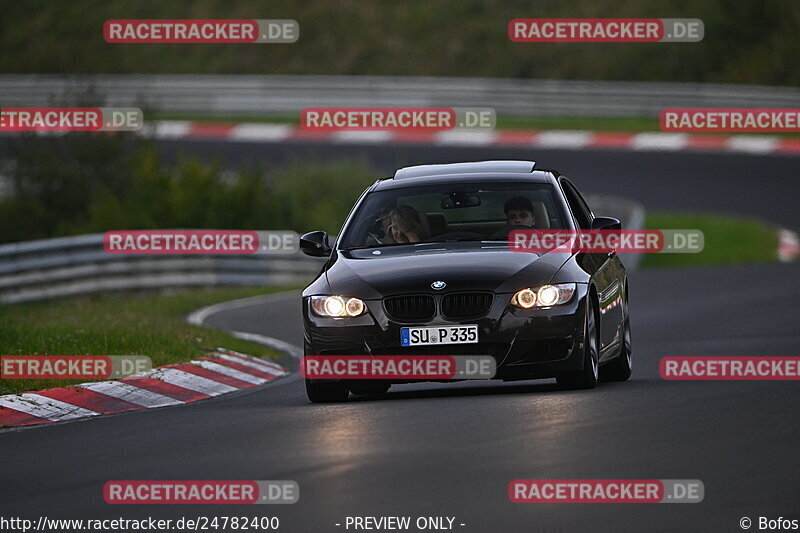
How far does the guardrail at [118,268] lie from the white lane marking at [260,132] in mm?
16097

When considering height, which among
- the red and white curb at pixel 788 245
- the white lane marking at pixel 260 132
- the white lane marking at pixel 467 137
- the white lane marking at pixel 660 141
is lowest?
the red and white curb at pixel 788 245

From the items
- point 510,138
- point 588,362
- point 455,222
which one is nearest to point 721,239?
point 510,138

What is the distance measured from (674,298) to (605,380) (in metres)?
10.0

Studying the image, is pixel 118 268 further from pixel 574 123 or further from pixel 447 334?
pixel 574 123

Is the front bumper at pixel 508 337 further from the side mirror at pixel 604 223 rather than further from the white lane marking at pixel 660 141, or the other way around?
the white lane marking at pixel 660 141

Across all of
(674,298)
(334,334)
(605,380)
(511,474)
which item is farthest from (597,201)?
(511,474)

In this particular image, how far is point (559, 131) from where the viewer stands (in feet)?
141

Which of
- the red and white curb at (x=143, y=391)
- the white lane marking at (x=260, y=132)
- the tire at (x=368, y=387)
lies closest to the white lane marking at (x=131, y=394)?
the red and white curb at (x=143, y=391)

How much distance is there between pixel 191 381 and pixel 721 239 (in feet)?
64.4

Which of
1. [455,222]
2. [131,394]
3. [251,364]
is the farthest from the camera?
[251,364]

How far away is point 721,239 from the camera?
32.0 m

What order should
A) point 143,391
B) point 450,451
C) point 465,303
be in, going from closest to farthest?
point 450,451 < point 465,303 < point 143,391

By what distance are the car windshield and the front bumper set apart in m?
1.14

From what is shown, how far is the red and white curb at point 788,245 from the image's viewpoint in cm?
3000
